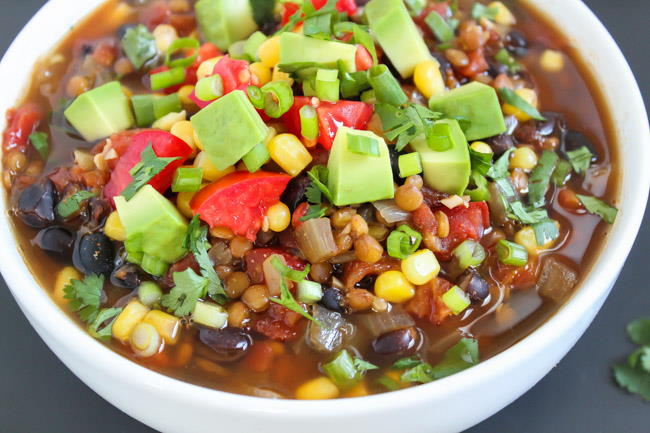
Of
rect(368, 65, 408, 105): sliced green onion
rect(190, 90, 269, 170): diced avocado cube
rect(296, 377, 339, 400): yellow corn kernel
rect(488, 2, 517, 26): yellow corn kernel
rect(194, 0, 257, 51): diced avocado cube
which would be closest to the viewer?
rect(296, 377, 339, 400): yellow corn kernel

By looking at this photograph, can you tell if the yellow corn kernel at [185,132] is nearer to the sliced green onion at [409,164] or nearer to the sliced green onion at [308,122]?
the sliced green onion at [308,122]

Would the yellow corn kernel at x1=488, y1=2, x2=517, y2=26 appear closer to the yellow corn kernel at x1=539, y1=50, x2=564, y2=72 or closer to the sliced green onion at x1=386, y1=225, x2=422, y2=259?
the yellow corn kernel at x1=539, y1=50, x2=564, y2=72

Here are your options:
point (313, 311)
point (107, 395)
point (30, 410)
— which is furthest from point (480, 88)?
point (30, 410)

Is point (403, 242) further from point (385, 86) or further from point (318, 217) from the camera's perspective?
point (385, 86)

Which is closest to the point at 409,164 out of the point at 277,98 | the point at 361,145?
the point at 361,145

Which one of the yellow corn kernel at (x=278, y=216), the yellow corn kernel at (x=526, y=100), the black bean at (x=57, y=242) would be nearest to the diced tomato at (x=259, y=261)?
the yellow corn kernel at (x=278, y=216)

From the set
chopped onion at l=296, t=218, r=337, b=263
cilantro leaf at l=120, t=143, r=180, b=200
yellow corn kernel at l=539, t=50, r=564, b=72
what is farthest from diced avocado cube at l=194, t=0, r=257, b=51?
yellow corn kernel at l=539, t=50, r=564, b=72
